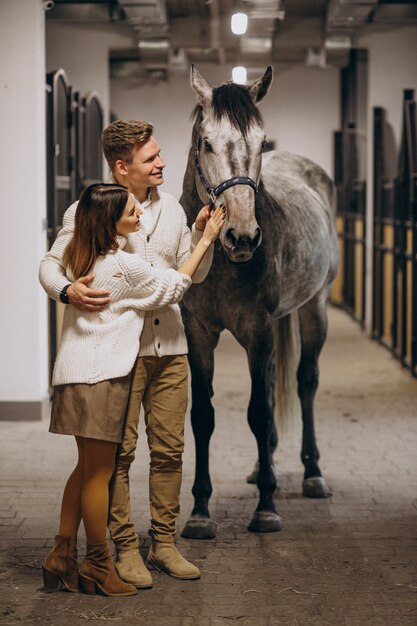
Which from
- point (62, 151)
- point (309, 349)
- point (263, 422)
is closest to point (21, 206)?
point (62, 151)

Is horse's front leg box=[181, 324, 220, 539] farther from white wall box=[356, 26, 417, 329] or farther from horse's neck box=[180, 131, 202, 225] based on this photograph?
white wall box=[356, 26, 417, 329]

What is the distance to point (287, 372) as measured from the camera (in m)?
4.98

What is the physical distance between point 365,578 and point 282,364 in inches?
65.9

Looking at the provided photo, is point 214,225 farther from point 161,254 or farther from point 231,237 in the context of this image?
point 161,254

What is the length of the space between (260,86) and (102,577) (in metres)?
1.80

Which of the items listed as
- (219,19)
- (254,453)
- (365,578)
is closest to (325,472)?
(254,453)

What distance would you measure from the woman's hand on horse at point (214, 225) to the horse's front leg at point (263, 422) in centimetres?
71

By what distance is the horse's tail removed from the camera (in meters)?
4.98

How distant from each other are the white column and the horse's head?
2.68m

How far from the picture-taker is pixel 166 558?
11.3ft

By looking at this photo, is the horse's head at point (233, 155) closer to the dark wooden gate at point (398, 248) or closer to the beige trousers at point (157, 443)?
the beige trousers at point (157, 443)

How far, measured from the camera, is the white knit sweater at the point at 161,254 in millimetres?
3244

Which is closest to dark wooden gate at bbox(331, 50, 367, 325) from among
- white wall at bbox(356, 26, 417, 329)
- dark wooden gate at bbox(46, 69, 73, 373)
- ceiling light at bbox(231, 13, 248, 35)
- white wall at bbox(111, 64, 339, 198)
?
white wall at bbox(356, 26, 417, 329)

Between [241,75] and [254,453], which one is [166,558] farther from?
[241,75]
